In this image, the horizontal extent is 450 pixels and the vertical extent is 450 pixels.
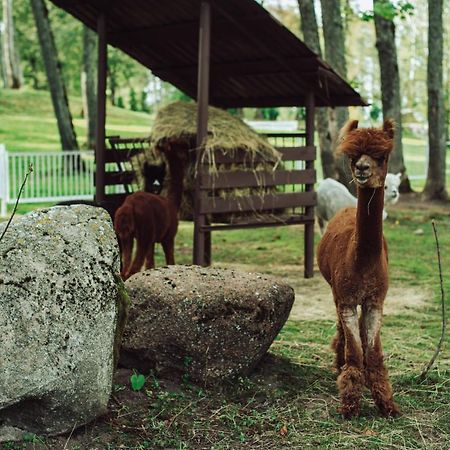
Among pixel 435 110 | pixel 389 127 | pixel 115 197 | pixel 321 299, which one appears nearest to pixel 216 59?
pixel 115 197

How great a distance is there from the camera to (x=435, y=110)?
2034 centimetres

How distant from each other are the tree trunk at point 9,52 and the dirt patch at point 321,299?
33.4 m

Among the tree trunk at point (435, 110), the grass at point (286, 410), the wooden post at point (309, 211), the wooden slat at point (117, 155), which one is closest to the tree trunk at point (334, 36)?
the tree trunk at point (435, 110)

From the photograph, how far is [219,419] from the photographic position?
18.2 feet

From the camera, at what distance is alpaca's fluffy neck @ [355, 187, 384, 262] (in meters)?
5.65

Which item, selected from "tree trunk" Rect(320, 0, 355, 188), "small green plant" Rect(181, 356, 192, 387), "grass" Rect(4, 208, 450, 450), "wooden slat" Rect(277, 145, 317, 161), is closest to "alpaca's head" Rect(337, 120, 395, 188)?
"grass" Rect(4, 208, 450, 450)

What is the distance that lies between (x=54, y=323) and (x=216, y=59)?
7306 mm

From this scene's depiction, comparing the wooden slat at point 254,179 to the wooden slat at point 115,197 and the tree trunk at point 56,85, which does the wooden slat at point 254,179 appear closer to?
the wooden slat at point 115,197

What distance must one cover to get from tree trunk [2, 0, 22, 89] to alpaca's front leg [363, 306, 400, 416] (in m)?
38.7

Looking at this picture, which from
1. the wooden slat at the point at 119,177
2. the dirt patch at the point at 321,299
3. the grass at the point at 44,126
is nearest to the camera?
the dirt patch at the point at 321,299

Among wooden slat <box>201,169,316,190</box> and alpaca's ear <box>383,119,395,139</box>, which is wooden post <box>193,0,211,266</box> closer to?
wooden slat <box>201,169,316,190</box>

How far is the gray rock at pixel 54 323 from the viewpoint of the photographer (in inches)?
189

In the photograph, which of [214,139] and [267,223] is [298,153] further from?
[214,139]

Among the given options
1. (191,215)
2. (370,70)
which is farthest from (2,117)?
(370,70)
